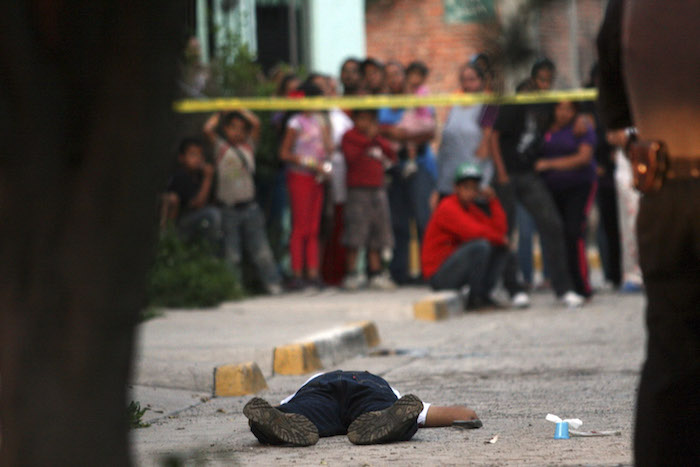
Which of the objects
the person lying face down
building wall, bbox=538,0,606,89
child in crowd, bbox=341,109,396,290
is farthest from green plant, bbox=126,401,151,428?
child in crowd, bbox=341,109,396,290

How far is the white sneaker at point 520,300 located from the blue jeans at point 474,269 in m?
0.31

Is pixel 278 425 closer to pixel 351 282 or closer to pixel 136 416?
pixel 136 416

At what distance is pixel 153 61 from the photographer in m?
2.78

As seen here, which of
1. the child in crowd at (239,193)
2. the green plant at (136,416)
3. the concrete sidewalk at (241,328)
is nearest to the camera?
the green plant at (136,416)

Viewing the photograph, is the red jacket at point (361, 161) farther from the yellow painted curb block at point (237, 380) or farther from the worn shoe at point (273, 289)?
the yellow painted curb block at point (237, 380)

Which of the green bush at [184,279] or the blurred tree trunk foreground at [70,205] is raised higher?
the blurred tree trunk foreground at [70,205]

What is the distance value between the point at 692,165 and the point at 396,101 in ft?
35.3

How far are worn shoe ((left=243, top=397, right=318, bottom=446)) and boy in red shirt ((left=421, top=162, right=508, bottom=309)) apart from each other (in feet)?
22.2

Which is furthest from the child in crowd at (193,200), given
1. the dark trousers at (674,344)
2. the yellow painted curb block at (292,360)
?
the dark trousers at (674,344)

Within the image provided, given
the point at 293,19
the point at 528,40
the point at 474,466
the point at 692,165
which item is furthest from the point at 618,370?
the point at 293,19

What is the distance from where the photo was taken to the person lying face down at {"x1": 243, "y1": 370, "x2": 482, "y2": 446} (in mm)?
5082

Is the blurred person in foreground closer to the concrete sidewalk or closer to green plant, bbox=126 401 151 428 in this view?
green plant, bbox=126 401 151 428

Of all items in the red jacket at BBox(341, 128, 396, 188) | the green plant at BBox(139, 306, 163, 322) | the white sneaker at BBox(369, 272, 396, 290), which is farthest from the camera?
the white sneaker at BBox(369, 272, 396, 290)

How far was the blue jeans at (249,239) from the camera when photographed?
1300 cm
